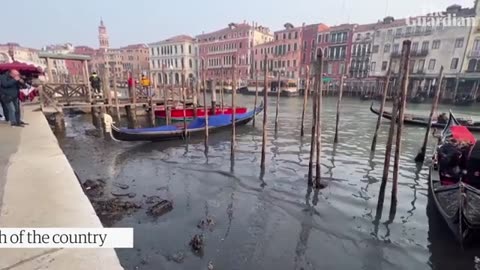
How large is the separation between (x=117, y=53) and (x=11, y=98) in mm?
72553

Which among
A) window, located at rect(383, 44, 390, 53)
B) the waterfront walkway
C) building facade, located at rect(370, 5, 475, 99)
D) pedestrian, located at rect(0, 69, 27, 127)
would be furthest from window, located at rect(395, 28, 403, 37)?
the waterfront walkway

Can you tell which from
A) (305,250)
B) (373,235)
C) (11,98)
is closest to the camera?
(305,250)

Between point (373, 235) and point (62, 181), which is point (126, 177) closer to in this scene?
point (62, 181)

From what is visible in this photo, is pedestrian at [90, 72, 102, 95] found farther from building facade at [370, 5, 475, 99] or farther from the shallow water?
building facade at [370, 5, 475, 99]

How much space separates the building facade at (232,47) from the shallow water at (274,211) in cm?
4068

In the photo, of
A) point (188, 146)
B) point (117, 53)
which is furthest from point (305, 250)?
point (117, 53)

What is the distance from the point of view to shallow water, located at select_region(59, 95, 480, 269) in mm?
3998

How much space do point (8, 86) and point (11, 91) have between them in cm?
15

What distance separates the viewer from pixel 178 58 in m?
58.2

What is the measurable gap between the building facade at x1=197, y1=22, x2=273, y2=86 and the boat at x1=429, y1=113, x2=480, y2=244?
145 feet

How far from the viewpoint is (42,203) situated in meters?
2.97

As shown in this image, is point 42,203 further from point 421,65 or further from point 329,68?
point 329,68

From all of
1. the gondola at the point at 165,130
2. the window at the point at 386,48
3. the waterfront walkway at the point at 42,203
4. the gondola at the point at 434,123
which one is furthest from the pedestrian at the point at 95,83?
the window at the point at 386,48

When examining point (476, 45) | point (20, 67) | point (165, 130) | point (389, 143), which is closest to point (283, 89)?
point (476, 45)
